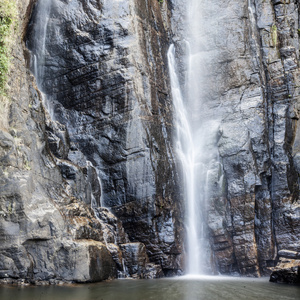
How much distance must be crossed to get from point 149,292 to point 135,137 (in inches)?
332

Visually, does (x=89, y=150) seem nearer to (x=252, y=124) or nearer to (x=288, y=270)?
(x=252, y=124)

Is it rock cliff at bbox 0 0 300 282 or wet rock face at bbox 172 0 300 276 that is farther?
wet rock face at bbox 172 0 300 276

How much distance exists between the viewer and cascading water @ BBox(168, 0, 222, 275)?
1830 centimetres

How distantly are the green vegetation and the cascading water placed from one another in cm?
950

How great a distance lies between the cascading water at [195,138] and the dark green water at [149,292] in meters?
5.39

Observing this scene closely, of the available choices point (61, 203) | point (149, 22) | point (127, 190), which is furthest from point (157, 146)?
point (149, 22)

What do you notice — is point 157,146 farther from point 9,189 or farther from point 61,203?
point 9,189

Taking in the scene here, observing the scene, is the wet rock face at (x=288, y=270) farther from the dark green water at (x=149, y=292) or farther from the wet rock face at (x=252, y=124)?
the wet rock face at (x=252, y=124)

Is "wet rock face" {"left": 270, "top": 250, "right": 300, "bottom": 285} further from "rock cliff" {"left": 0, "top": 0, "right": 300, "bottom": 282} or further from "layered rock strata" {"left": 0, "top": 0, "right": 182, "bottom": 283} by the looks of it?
"layered rock strata" {"left": 0, "top": 0, "right": 182, "bottom": 283}

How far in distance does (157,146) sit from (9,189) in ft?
25.9

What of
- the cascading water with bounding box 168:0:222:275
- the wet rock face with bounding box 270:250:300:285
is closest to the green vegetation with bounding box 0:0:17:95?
A: the cascading water with bounding box 168:0:222:275

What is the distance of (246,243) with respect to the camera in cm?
1814

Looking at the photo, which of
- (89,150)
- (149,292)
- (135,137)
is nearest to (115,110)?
(135,137)

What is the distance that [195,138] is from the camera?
69.8ft
